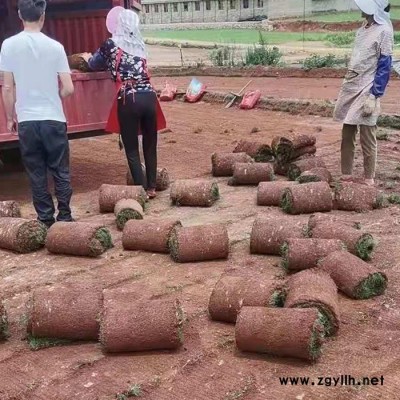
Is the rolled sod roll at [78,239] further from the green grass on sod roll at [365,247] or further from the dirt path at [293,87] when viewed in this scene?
the dirt path at [293,87]

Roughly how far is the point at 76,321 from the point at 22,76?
273cm

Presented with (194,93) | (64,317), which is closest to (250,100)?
(194,93)

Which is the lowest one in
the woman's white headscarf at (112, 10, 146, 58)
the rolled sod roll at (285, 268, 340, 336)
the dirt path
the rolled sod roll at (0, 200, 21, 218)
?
the dirt path

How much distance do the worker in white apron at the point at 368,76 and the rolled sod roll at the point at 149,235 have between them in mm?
2455

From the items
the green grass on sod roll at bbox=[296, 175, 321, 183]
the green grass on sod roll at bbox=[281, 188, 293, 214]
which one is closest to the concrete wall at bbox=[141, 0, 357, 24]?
the green grass on sod roll at bbox=[296, 175, 321, 183]

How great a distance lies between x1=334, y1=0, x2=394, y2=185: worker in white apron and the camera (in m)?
7.01

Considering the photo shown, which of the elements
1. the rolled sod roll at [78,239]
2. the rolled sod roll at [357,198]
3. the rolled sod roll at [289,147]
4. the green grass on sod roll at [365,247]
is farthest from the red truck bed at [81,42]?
the green grass on sod roll at [365,247]

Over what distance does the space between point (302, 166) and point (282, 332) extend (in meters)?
4.27

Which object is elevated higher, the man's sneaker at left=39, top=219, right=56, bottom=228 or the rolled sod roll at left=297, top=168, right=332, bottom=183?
the rolled sod roll at left=297, top=168, right=332, bottom=183

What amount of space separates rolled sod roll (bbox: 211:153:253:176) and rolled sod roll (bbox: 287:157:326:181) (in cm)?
61

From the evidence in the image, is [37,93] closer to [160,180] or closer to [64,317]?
[160,180]

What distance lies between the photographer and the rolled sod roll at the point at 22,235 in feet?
19.7

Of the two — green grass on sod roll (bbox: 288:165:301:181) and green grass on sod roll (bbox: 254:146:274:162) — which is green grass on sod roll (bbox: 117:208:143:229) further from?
green grass on sod roll (bbox: 254:146:274:162)

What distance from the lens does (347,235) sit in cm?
540
